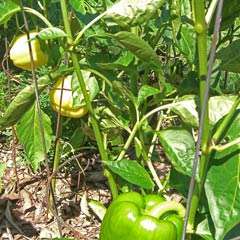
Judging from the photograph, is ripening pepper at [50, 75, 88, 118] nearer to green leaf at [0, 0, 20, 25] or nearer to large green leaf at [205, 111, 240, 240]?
green leaf at [0, 0, 20, 25]

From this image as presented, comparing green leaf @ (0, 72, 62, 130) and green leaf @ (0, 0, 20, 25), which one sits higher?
green leaf @ (0, 0, 20, 25)

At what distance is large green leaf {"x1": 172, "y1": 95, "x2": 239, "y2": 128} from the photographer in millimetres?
999

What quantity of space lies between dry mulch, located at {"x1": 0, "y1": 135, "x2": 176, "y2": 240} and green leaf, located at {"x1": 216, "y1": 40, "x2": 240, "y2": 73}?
68 centimetres

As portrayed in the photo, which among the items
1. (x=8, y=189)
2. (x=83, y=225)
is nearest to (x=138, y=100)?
(x=83, y=225)

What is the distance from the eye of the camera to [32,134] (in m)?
1.31

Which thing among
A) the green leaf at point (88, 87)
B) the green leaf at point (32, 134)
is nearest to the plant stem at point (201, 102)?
the green leaf at point (88, 87)

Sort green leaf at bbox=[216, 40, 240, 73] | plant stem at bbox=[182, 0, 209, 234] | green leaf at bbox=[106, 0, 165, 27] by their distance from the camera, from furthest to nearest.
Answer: green leaf at bbox=[216, 40, 240, 73], green leaf at bbox=[106, 0, 165, 27], plant stem at bbox=[182, 0, 209, 234]

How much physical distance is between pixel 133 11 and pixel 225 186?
0.32 meters

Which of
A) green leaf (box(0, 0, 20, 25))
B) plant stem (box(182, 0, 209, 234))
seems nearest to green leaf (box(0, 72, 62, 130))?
green leaf (box(0, 0, 20, 25))

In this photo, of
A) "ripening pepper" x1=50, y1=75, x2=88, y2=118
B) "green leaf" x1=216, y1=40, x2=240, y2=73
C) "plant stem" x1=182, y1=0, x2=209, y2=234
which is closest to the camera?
"plant stem" x1=182, y1=0, x2=209, y2=234

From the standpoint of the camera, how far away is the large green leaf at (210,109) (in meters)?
1.00

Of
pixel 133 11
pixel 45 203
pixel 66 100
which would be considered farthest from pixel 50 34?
pixel 45 203

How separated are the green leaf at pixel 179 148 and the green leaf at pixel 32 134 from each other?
38 cm

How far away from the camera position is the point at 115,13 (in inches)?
37.4
